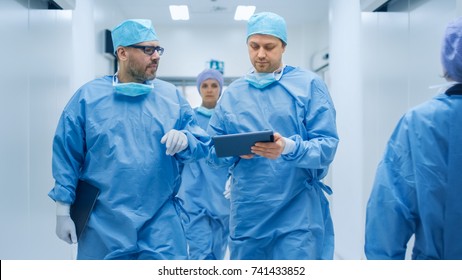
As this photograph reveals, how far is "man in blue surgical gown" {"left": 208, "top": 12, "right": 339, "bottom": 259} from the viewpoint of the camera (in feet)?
6.65

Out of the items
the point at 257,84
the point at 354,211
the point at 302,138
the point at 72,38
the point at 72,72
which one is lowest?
the point at 354,211

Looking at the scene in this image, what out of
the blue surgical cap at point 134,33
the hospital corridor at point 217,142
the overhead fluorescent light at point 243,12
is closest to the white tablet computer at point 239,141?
the hospital corridor at point 217,142

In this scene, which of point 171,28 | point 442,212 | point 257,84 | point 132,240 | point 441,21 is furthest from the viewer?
point 171,28

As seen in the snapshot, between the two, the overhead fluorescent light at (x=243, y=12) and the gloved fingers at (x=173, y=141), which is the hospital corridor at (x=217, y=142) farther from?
the overhead fluorescent light at (x=243, y=12)

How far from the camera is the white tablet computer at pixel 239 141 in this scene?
1850 mm

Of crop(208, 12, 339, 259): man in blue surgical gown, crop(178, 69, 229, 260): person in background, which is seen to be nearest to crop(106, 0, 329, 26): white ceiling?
crop(178, 69, 229, 260): person in background

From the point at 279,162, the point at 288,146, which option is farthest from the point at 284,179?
the point at 288,146

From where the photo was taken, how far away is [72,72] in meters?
3.68

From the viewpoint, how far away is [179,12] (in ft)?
19.2

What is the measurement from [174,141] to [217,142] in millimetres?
192

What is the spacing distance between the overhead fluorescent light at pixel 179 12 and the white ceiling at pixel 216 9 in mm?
55

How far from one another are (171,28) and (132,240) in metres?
5.13

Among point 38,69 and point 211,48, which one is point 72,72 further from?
point 211,48
